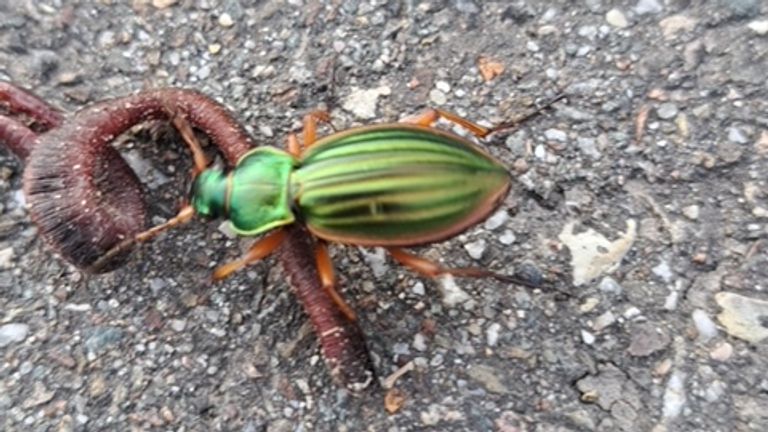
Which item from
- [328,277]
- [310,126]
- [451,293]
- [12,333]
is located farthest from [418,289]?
[12,333]

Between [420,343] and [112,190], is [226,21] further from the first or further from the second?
[420,343]

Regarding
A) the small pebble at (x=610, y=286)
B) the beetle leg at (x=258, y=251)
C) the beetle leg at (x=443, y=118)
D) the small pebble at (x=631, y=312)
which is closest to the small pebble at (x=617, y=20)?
the beetle leg at (x=443, y=118)

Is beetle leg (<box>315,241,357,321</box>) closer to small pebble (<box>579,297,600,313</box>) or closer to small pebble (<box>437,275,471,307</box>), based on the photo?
small pebble (<box>437,275,471,307</box>)

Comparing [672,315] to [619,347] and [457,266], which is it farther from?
[457,266]

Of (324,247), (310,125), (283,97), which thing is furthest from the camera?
(283,97)

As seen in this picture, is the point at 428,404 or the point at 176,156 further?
the point at 176,156

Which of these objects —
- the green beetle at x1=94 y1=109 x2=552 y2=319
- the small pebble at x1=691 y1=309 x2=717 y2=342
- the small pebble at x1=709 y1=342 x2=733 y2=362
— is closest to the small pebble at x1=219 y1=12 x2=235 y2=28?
the green beetle at x1=94 y1=109 x2=552 y2=319

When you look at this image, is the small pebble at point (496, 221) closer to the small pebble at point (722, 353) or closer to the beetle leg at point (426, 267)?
the beetle leg at point (426, 267)

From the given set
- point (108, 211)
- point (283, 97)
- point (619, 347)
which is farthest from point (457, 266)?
point (108, 211)
